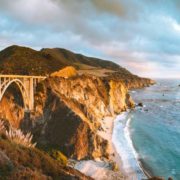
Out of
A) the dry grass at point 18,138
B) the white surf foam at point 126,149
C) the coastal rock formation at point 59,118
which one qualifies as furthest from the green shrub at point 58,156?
the white surf foam at point 126,149

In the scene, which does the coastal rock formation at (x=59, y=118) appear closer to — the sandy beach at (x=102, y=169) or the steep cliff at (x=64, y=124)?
the steep cliff at (x=64, y=124)

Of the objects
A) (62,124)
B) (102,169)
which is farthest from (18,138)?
(62,124)

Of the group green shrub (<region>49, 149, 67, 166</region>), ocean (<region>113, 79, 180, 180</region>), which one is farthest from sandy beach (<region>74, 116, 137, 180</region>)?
green shrub (<region>49, 149, 67, 166</region>)

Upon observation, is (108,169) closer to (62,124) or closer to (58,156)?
(58,156)

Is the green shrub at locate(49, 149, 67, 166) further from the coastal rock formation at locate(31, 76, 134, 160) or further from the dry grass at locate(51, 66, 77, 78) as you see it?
the dry grass at locate(51, 66, 77, 78)

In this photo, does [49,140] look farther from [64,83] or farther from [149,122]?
[149,122]

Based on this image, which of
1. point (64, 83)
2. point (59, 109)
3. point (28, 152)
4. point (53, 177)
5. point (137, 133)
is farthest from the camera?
point (64, 83)

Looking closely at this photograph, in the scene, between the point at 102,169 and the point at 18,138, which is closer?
the point at 18,138

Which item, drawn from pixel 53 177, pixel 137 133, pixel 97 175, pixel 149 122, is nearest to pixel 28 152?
pixel 53 177
